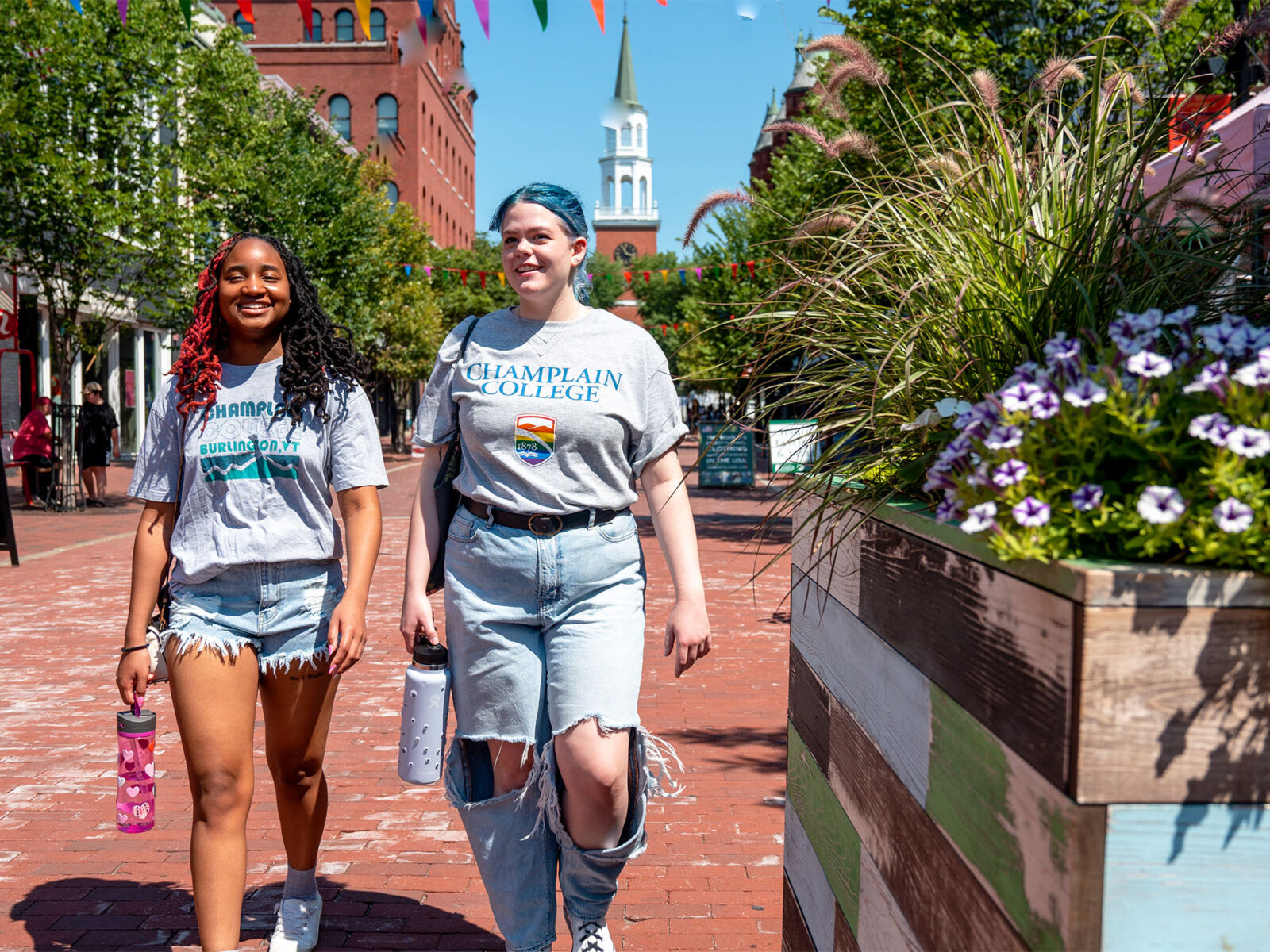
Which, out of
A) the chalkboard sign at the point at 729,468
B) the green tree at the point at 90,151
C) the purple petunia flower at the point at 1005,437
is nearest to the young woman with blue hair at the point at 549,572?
the purple petunia flower at the point at 1005,437

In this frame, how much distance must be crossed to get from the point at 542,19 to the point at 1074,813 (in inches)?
193

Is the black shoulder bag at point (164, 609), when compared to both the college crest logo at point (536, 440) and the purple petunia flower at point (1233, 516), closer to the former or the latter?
the college crest logo at point (536, 440)

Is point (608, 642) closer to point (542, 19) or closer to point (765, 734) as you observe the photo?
point (765, 734)

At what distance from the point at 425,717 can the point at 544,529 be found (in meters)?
0.56

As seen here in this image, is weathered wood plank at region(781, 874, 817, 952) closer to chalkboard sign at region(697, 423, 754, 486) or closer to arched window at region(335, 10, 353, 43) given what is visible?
chalkboard sign at region(697, 423, 754, 486)

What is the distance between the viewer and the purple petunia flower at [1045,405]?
1569 millimetres

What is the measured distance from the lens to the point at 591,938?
9.95 feet

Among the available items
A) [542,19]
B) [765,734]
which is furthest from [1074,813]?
[542,19]

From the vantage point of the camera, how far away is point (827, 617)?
2.68 metres

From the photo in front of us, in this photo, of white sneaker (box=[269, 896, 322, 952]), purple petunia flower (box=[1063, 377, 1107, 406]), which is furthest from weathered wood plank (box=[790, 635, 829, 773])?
white sneaker (box=[269, 896, 322, 952])

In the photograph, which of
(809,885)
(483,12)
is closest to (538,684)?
(809,885)

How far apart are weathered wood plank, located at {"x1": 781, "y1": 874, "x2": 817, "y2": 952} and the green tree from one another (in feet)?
51.6

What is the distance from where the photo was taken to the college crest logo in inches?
115

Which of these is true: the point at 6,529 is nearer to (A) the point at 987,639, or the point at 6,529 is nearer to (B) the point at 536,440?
(B) the point at 536,440
